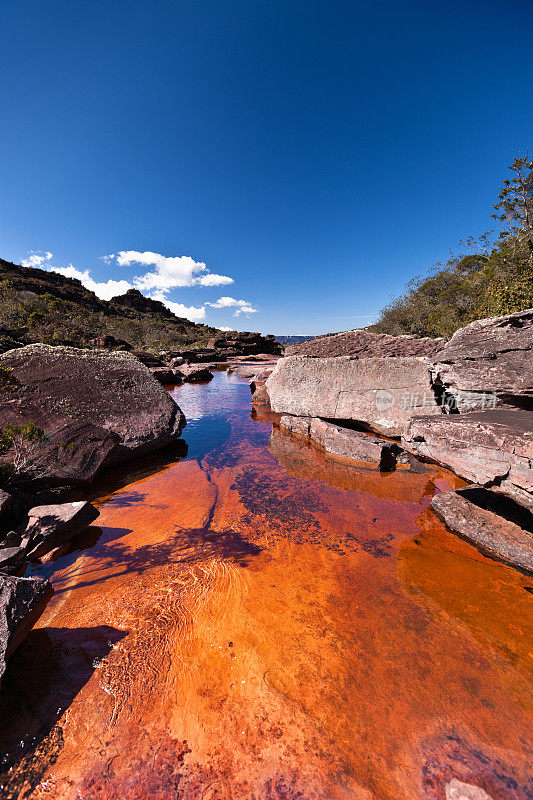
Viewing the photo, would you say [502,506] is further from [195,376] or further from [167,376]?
[195,376]

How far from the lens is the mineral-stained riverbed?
1.73 meters

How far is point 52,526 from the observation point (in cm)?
374

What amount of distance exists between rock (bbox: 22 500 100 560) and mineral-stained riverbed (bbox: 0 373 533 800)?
26 centimetres

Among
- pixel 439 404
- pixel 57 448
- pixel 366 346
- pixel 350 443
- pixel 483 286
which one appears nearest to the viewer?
pixel 57 448

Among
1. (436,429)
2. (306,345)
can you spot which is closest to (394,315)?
(306,345)

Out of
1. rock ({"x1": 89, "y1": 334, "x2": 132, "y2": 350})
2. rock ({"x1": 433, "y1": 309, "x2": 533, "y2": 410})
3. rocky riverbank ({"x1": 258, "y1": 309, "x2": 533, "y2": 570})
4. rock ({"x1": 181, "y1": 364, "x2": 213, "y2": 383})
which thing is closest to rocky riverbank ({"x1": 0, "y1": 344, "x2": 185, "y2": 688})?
rocky riverbank ({"x1": 258, "y1": 309, "x2": 533, "y2": 570})

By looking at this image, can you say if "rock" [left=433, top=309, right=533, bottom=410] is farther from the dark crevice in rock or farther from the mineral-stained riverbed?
the mineral-stained riverbed

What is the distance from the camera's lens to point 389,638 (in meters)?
2.55

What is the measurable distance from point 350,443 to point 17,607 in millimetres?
6113

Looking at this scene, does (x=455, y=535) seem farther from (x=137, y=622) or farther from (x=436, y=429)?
(x=137, y=622)

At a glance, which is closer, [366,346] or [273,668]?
[273,668]

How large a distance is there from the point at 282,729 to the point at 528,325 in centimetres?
701

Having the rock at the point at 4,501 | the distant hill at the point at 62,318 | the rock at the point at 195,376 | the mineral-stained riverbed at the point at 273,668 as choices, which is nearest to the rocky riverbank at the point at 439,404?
the mineral-stained riverbed at the point at 273,668

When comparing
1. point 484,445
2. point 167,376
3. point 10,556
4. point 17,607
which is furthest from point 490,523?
point 167,376
